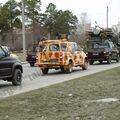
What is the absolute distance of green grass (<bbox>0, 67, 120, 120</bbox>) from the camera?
10.0 metres

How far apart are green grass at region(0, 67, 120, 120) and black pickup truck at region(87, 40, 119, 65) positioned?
21.8 m

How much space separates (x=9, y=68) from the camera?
18734 mm

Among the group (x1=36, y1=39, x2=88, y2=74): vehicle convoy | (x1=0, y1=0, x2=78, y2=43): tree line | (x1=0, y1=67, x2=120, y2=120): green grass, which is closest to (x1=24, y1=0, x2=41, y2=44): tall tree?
(x1=0, y1=0, x2=78, y2=43): tree line

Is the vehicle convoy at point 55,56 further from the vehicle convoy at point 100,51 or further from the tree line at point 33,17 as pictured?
the tree line at point 33,17

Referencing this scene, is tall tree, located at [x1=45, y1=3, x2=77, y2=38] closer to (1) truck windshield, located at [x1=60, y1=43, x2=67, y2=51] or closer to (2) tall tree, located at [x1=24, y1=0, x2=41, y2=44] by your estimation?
(2) tall tree, located at [x1=24, y1=0, x2=41, y2=44]

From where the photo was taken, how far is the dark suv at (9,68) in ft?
60.0

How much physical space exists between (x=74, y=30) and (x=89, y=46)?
72.6 m

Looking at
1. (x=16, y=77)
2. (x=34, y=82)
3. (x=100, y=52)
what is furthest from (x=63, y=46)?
(x=100, y=52)

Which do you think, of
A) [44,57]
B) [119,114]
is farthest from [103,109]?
[44,57]

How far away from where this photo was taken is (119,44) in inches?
1857

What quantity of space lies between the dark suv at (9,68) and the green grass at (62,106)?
3.52 m

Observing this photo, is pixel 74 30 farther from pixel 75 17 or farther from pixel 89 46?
pixel 89 46

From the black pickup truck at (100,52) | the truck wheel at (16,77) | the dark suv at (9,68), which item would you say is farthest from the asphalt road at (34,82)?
the black pickup truck at (100,52)

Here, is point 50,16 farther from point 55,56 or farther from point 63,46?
point 55,56
